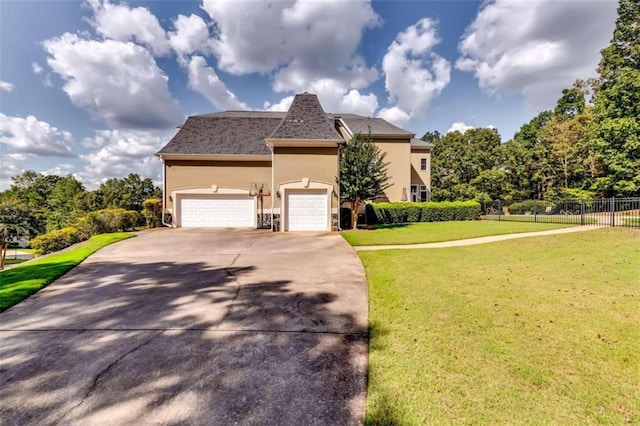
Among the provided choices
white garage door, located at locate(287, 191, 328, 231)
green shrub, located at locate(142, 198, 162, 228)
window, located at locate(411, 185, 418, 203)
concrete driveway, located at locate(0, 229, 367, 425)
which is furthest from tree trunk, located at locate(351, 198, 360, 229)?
window, located at locate(411, 185, 418, 203)

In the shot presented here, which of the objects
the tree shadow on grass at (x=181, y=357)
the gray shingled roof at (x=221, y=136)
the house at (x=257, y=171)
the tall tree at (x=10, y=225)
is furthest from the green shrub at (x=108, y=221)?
the tree shadow on grass at (x=181, y=357)

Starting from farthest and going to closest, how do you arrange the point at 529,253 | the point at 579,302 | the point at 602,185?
the point at 602,185, the point at 529,253, the point at 579,302

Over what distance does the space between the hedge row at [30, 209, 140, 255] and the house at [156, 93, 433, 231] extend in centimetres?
237

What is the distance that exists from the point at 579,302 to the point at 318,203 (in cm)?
1180

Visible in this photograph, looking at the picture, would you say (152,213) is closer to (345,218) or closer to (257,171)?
(257,171)

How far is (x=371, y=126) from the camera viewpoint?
80.2 ft

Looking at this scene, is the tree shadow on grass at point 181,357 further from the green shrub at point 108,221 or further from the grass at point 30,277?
the green shrub at point 108,221

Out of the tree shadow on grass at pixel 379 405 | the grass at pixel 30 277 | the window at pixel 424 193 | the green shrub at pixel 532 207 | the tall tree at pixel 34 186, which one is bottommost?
the tree shadow on grass at pixel 379 405

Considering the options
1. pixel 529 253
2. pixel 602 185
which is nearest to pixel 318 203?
pixel 529 253

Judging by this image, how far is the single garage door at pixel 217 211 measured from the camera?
17344 mm

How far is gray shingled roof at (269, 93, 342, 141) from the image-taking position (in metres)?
15.4

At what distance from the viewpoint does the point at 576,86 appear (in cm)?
3500

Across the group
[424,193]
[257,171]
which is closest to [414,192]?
[424,193]

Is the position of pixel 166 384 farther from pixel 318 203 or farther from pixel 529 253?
pixel 318 203
